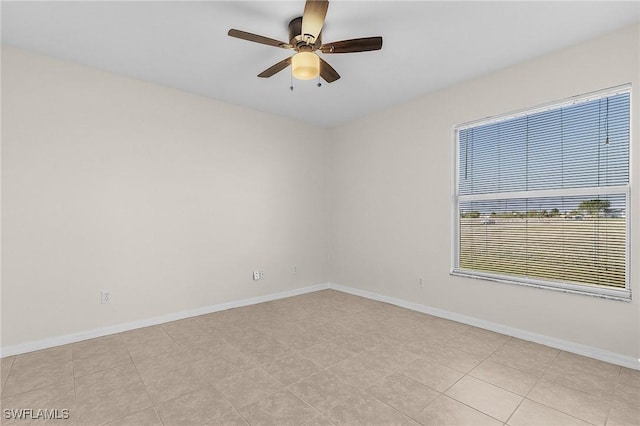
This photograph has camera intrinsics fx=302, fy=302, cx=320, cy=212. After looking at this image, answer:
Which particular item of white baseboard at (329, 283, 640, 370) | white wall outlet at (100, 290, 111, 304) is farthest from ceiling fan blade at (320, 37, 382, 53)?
white wall outlet at (100, 290, 111, 304)

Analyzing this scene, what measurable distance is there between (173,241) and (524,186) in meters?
3.96

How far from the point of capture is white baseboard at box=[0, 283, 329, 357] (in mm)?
2717

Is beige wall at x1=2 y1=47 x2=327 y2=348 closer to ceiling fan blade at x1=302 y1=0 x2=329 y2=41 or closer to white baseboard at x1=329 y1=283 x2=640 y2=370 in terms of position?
white baseboard at x1=329 y1=283 x2=640 y2=370

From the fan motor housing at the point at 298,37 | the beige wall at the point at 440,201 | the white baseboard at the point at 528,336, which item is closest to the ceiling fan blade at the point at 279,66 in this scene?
the fan motor housing at the point at 298,37

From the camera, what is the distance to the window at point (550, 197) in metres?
2.58

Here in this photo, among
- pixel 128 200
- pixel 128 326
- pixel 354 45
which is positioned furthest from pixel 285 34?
pixel 128 326

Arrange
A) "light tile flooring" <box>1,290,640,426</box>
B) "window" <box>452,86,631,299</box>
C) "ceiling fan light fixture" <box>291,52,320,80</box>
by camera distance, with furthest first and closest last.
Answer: "window" <box>452,86,631,299</box> < "ceiling fan light fixture" <box>291,52,320,80</box> < "light tile flooring" <box>1,290,640,426</box>

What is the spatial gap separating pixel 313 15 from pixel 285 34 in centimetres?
73

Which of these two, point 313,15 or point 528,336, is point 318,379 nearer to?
point 528,336

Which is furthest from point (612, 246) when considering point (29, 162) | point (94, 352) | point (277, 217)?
point (29, 162)

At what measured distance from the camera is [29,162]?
280 cm

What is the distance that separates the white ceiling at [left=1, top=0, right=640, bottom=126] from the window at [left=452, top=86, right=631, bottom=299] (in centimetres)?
57

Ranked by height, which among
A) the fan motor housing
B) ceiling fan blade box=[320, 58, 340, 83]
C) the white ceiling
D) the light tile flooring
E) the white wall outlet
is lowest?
the light tile flooring

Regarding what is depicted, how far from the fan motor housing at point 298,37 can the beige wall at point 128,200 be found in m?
1.99
